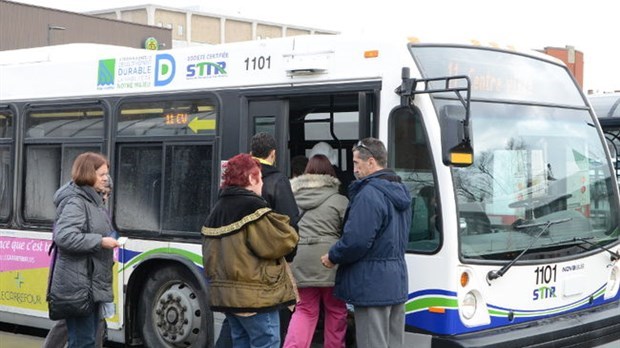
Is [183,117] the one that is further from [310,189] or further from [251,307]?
[251,307]

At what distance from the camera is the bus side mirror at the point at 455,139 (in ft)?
19.0

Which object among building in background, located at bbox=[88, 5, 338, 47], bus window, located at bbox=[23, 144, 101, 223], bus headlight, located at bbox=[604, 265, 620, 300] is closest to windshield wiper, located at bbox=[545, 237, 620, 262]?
bus headlight, located at bbox=[604, 265, 620, 300]

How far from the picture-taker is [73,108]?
27.5 ft

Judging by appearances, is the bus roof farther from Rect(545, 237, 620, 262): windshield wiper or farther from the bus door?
Rect(545, 237, 620, 262): windshield wiper

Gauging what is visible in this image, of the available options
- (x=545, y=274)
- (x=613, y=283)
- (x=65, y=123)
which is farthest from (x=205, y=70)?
(x=613, y=283)

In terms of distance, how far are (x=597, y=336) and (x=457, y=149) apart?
2134 millimetres

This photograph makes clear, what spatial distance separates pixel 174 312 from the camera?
294 inches

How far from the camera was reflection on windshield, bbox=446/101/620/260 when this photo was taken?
20.5 feet

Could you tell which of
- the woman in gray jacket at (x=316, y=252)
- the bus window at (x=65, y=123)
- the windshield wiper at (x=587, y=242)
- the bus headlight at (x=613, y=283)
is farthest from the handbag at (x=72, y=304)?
the bus headlight at (x=613, y=283)

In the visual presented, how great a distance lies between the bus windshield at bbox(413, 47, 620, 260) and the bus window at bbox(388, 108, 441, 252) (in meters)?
0.18

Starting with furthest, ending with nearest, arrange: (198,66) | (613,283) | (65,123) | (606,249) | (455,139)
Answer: (65,123), (198,66), (613,283), (606,249), (455,139)

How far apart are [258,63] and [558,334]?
299 centimetres

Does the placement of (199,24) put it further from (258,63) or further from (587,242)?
(587,242)

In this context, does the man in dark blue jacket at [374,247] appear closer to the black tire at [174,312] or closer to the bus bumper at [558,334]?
the bus bumper at [558,334]
